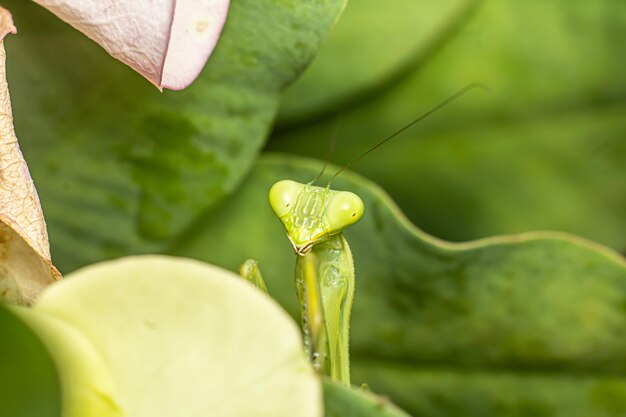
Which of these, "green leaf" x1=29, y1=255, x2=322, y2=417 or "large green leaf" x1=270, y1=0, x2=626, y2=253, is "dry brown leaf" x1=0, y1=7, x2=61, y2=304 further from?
"large green leaf" x1=270, y1=0, x2=626, y2=253

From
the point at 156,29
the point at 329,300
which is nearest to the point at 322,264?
the point at 329,300

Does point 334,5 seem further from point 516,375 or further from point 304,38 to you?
point 516,375

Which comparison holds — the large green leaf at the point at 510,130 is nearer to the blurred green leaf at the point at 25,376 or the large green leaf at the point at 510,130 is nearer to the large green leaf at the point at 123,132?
the large green leaf at the point at 123,132

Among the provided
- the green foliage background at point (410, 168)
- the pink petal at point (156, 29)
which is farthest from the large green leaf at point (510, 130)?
the pink petal at point (156, 29)

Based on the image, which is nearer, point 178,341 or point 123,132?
point 178,341

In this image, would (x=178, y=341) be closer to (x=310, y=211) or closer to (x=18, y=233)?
(x=18, y=233)

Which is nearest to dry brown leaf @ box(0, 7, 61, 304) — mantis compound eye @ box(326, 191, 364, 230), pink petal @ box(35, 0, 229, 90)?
pink petal @ box(35, 0, 229, 90)
